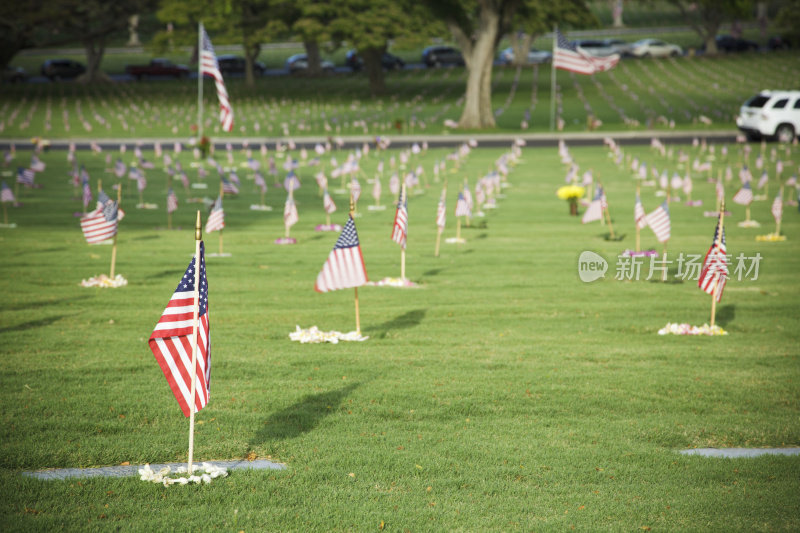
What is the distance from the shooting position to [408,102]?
62406 millimetres

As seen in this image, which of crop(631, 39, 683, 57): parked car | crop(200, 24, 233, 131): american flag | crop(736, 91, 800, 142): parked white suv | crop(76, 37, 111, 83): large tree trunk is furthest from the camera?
crop(631, 39, 683, 57): parked car

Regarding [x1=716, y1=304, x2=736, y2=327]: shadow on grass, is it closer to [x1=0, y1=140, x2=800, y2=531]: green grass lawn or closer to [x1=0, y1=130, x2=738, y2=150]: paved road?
[x1=0, y1=140, x2=800, y2=531]: green grass lawn

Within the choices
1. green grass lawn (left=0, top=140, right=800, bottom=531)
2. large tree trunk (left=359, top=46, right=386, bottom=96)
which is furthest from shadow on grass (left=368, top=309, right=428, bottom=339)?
large tree trunk (left=359, top=46, right=386, bottom=96)

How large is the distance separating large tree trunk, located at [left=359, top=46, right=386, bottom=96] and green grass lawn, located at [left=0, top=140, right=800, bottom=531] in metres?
48.0

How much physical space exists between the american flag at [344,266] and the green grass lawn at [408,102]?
112 ft

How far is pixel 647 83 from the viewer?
2726 inches

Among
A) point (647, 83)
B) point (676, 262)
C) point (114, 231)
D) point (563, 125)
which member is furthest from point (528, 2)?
point (114, 231)

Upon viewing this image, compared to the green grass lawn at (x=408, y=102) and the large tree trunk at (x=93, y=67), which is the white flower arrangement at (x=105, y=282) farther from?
the large tree trunk at (x=93, y=67)

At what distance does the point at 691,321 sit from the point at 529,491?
6879 mm

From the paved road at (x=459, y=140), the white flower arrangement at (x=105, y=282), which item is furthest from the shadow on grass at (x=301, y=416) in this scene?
the paved road at (x=459, y=140)

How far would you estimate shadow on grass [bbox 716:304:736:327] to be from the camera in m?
13.4

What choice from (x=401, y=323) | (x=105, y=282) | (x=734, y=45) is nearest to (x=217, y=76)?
(x=105, y=282)

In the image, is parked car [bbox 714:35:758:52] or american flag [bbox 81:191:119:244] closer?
american flag [bbox 81:191:119:244]

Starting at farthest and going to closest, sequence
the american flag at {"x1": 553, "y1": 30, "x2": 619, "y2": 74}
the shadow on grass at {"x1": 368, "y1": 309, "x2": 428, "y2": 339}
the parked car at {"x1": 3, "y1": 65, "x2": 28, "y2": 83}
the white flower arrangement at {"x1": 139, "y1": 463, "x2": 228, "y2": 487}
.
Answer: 1. the parked car at {"x1": 3, "y1": 65, "x2": 28, "y2": 83}
2. the american flag at {"x1": 553, "y1": 30, "x2": 619, "y2": 74}
3. the shadow on grass at {"x1": 368, "y1": 309, "x2": 428, "y2": 339}
4. the white flower arrangement at {"x1": 139, "y1": 463, "x2": 228, "y2": 487}
